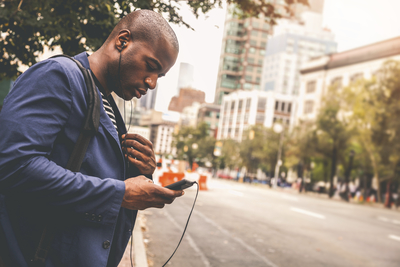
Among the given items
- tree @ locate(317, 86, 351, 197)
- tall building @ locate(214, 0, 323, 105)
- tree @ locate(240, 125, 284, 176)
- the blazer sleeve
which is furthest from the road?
tall building @ locate(214, 0, 323, 105)

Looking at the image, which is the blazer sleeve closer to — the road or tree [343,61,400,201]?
the road

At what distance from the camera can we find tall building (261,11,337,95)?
122812 mm

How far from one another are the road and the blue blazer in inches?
193

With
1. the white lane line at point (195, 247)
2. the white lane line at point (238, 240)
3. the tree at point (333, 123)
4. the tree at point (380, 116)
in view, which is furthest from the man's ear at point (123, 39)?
the tree at point (333, 123)

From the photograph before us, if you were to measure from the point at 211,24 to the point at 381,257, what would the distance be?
22.6 feet

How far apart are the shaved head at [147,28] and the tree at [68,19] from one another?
92.3 inches

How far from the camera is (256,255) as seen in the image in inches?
299

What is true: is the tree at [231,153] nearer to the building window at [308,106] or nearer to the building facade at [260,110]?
the building window at [308,106]

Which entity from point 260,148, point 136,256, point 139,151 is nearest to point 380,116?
point 136,256

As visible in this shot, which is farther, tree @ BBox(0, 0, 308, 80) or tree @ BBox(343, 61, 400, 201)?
tree @ BBox(343, 61, 400, 201)

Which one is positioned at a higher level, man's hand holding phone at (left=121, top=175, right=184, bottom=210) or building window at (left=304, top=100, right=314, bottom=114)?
building window at (left=304, top=100, right=314, bottom=114)

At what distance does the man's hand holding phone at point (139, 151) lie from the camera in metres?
1.65

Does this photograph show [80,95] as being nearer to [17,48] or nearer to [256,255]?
[17,48]

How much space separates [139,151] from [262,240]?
7931 millimetres
